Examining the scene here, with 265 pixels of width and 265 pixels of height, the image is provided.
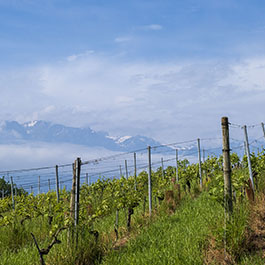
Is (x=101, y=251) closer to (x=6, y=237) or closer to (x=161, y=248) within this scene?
(x=161, y=248)

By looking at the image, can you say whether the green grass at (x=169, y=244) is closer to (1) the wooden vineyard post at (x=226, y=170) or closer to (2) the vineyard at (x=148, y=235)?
(2) the vineyard at (x=148, y=235)

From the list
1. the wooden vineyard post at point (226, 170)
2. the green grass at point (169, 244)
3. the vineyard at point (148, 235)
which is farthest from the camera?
the wooden vineyard post at point (226, 170)

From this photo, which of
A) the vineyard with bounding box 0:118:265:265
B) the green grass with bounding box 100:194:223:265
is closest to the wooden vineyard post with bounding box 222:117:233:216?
the vineyard with bounding box 0:118:265:265

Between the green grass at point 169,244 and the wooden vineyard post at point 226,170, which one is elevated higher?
the wooden vineyard post at point 226,170

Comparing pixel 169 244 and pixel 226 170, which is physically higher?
pixel 226 170

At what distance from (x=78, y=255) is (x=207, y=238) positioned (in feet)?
8.36

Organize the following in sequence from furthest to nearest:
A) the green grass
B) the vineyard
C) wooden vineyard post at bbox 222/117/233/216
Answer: wooden vineyard post at bbox 222/117/233/216 < the green grass < the vineyard

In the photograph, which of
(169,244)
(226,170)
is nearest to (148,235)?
(169,244)

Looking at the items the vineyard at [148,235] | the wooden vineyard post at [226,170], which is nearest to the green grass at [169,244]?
the vineyard at [148,235]

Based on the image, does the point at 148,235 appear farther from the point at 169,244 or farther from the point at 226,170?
the point at 226,170

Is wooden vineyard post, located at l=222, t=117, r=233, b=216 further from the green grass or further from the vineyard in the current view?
the green grass

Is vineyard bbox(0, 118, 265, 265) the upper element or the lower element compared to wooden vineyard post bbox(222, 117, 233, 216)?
lower

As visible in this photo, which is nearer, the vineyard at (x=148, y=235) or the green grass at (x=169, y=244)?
the vineyard at (x=148, y=235)

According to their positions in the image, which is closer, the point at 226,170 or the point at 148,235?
the point at 226,170
